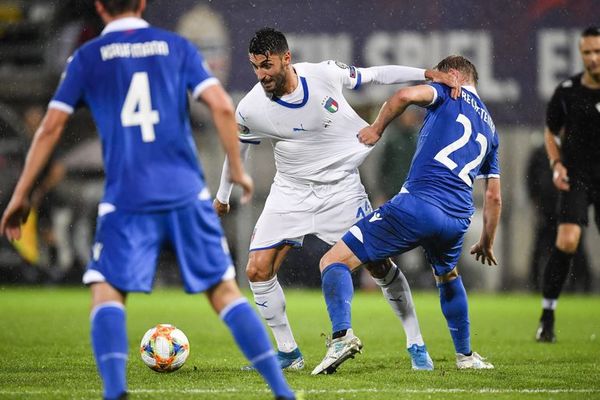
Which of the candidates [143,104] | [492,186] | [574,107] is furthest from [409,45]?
[143,104]

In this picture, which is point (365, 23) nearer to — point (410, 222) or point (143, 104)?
point (410, 222)

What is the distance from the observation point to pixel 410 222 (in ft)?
21.7

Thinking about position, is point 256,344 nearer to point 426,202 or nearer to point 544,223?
point 426,202

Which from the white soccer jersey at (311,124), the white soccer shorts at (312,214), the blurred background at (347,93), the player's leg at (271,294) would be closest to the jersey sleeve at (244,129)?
the white soccer jersey at (311,124)

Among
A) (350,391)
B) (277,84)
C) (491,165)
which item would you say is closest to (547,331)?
(491,165)

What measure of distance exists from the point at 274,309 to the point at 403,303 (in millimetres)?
906

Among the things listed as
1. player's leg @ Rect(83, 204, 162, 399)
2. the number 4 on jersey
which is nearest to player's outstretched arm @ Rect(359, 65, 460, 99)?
the number 4 on jersey

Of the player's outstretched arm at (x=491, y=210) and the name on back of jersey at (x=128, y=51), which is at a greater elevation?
the name on back of jersey at (x=128, y=51)

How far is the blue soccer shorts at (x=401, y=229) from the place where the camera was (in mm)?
Answer: 6621

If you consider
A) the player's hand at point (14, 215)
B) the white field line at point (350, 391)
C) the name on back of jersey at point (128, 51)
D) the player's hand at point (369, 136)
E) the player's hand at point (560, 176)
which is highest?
the name on back of jersey at point (128, 51)

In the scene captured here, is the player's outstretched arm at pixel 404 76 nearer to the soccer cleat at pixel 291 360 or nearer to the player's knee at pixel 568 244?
the soccer cleat at pixel 291 360

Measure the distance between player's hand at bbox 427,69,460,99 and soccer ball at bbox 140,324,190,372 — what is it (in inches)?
93.8

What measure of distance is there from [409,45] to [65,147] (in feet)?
17.9

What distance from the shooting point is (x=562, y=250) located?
9391mm
